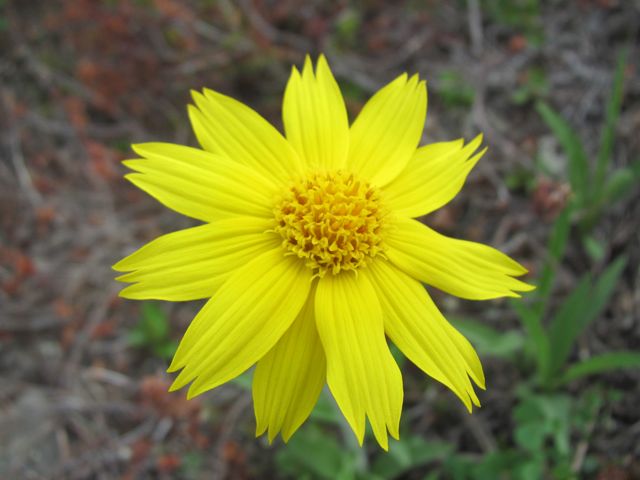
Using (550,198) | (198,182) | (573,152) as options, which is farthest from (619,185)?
(198,182)

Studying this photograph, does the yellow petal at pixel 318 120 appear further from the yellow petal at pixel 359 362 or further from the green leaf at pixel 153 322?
the green leaf at pixel 153 322

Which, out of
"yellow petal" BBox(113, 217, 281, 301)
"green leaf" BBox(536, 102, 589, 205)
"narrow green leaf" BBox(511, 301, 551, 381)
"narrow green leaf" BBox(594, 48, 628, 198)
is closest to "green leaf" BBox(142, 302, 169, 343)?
"yellow petal" BBox(113, 217, 281, 301)

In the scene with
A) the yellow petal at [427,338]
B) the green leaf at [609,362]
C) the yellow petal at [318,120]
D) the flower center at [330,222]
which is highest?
the yellow petal at [318,120]

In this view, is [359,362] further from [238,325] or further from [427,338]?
[238,325]

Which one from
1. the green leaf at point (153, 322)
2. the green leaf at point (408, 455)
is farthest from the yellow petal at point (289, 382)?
the green leaf at point (153, 322)

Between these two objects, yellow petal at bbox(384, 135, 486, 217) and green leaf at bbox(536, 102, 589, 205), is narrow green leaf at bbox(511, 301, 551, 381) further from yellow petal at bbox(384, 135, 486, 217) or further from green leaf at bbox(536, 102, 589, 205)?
green leaf at bbox(536, 102, 589, 205)
